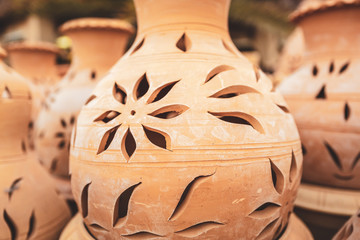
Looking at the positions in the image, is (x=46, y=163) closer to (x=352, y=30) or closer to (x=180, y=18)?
(x=180, y=18)

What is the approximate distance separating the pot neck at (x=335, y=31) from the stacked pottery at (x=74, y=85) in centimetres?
103

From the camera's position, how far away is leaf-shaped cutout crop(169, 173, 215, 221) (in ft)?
2.54

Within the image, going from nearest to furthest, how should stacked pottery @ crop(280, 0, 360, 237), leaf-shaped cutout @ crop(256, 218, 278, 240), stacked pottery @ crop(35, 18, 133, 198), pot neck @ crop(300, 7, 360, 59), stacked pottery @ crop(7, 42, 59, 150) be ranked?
leaf-shaped cutout @ crop(256, 218, 278, 240)
stacked pottery @ crop(280, 0, 360, 237)
pot neck @ crop(300, 7, 360, 59)
stacked pottery @ crop(35, 18, 133, 198)
stacked pottery @ crop(7, 42, 59, 150)

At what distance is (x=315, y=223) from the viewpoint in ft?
4.39

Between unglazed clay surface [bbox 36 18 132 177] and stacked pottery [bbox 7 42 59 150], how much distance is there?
1.52ft

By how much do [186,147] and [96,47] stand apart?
114 cm

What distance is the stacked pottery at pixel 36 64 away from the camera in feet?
6.84

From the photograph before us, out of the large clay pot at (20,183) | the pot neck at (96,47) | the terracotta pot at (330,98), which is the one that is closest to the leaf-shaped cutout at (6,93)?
the large clay pot at (20,183)

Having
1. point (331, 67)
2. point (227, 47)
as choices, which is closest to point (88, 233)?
point (227, 47)

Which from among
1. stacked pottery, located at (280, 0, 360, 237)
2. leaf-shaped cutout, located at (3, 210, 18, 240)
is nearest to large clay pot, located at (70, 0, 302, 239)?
leaf-shaped cutout, located at (3, 210, 18, 240)

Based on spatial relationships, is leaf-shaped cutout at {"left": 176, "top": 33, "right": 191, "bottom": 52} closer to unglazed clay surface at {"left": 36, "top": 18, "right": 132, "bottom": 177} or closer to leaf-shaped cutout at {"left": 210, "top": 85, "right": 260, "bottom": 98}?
leaf-shaped cutout at {"left": 210, "top": 85, "right": 260, "bottom": 98}

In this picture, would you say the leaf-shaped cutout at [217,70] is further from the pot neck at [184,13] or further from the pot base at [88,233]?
the pot base at [88,233]

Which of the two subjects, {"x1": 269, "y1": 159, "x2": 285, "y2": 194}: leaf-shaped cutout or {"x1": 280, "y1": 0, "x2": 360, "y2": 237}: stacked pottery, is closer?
{"x1": 269, "y1": 159, "x2": 285, "y2": 194}: leaf-shaped cutout

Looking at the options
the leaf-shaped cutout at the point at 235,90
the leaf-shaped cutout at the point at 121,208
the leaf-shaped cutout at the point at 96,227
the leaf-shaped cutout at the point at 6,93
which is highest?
the leaf-shaped cutout at the point at 235,90
